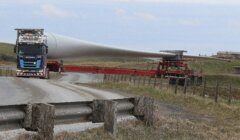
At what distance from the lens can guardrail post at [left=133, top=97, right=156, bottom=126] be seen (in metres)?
12.3

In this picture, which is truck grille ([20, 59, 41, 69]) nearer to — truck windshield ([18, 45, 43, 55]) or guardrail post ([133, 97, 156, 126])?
truck windshield ([18, 45, 43, 55])

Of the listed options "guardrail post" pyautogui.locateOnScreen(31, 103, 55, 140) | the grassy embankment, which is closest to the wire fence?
the grassy embankment

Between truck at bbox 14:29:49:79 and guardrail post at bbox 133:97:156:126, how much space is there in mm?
29957

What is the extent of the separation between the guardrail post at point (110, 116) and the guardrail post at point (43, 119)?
1878mm

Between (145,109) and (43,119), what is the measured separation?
415 cm

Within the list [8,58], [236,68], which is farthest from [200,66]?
[8,58]

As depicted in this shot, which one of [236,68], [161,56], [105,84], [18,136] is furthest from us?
[236,68]

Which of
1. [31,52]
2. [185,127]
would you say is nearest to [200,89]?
[31,52]

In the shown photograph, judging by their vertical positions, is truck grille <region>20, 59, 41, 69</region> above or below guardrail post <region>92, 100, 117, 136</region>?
below

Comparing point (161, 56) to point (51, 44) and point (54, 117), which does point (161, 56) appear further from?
point (54, 117)

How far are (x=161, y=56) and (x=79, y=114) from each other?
5285cm

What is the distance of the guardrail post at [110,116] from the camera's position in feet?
34.3

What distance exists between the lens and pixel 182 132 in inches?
511

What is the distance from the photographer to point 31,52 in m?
43.1
